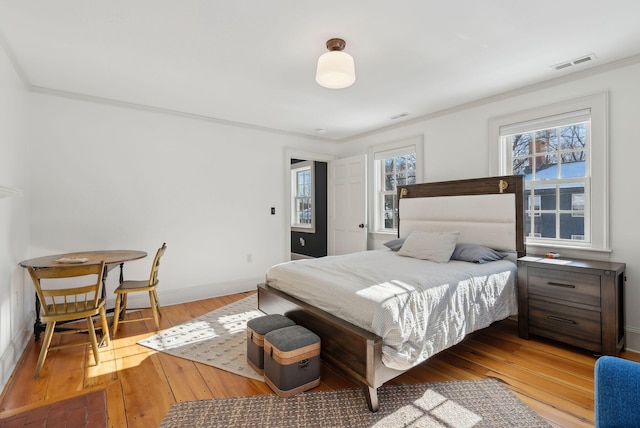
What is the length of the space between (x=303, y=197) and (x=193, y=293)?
11.0 feet

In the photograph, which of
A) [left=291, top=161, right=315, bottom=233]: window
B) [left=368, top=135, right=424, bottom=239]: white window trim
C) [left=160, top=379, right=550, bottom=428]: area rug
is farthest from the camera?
[left=291, top=161, right=315, bottom=233]: window

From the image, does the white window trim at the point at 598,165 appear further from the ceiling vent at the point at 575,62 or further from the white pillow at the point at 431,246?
the white pillow at the point at 431,246

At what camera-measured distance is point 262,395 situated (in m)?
2.07

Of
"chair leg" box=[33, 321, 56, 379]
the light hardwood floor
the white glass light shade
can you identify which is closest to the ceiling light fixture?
the white glass light shade

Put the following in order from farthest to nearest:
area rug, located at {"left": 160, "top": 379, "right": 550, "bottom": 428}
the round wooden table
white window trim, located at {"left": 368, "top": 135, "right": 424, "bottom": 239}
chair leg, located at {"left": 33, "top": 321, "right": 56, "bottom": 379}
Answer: white window trim, located at {"left": 368, "top": 135, "right": 424, "bottom": 239}, the round wooden table, chair leg, located at {"left": 33, "top": 321, "right": 56, "bottom": 379}, area rug, located at {"left": 160, "top": 379, "right": 550, "bottom": 428}

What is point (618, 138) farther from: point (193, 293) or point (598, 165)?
point (193, 293)

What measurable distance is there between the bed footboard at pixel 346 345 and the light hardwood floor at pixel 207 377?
10.1 inches

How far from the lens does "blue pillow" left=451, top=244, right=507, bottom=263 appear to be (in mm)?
3053

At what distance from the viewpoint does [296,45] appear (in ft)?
8.03

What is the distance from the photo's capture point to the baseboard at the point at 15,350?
218 centimetres

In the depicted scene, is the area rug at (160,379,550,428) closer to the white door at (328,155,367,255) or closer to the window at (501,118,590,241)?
the window at (501,118,590,241)

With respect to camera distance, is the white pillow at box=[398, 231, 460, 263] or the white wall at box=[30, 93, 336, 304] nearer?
the white pillow at box=[398, 231, 460, 263]

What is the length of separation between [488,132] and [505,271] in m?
1.65

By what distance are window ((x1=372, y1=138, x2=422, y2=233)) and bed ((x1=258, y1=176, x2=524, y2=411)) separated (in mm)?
724
